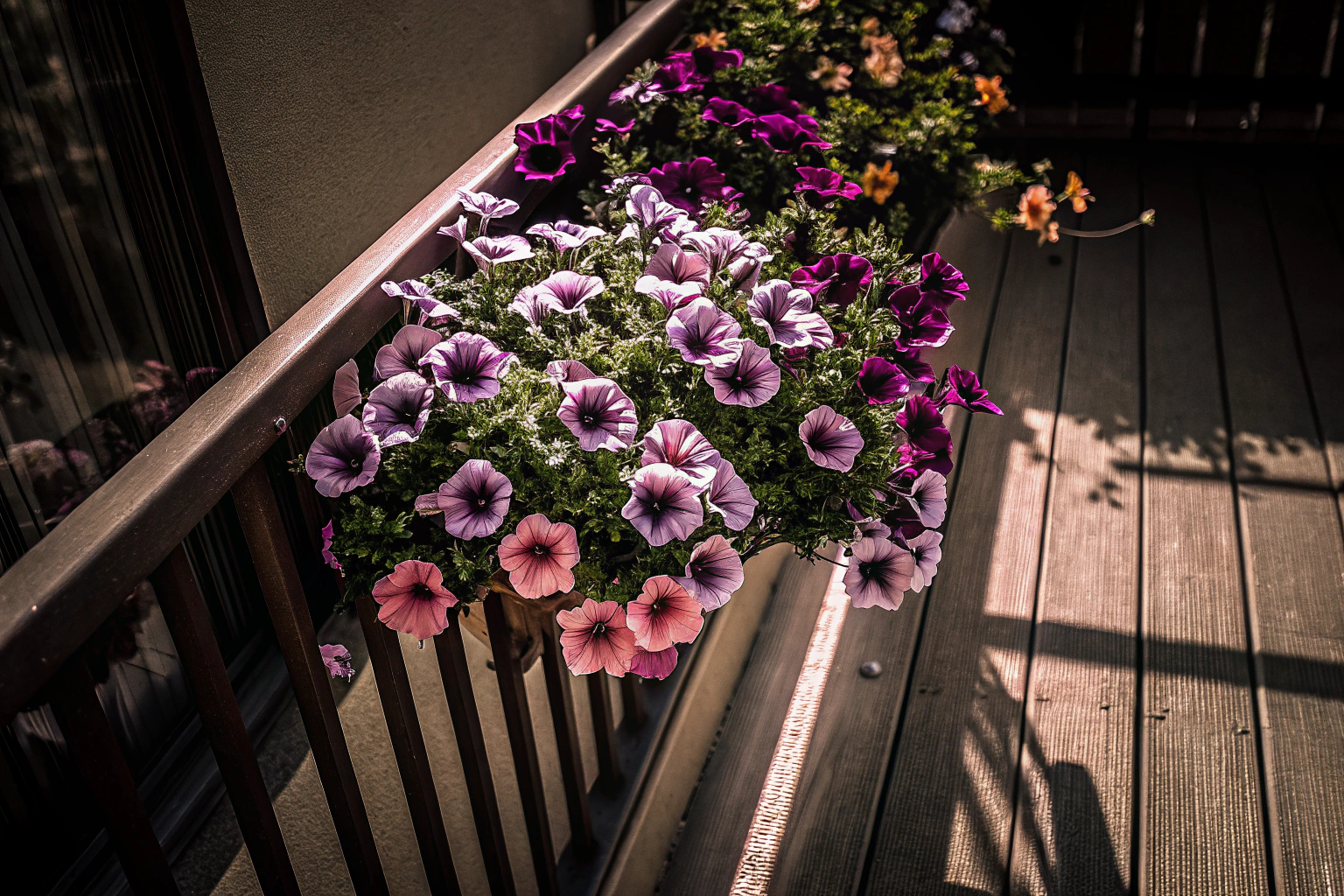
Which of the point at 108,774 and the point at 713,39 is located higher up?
the point at 713,39

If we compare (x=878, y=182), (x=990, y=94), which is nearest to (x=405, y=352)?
(x=878, y=182)

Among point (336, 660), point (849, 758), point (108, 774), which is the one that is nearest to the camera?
point (108, 774)

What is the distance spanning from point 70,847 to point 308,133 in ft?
3.50

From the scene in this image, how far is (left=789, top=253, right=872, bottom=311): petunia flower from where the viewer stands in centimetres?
119

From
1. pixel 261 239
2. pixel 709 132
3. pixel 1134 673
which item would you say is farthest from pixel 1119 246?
pixel 261 239

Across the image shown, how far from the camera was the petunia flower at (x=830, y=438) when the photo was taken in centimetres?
100

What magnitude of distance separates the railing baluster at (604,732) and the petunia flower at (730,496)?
0.50 metres

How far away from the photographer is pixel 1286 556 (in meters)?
1.99

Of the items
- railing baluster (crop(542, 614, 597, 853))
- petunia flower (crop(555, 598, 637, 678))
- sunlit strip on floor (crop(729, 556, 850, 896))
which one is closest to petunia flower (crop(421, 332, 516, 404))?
petunia flower (crop(555, 598, 637, 678))

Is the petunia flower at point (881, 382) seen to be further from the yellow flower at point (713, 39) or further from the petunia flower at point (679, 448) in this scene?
the yellow flower at point (713, 39)

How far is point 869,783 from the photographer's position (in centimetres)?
165

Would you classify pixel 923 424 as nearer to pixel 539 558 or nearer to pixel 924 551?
pixel 924 551

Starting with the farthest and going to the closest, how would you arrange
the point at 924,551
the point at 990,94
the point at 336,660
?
1. the point at 990,94
2. the point at 924,551
3. the point at 336,660

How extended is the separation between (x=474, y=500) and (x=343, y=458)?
139 mm
